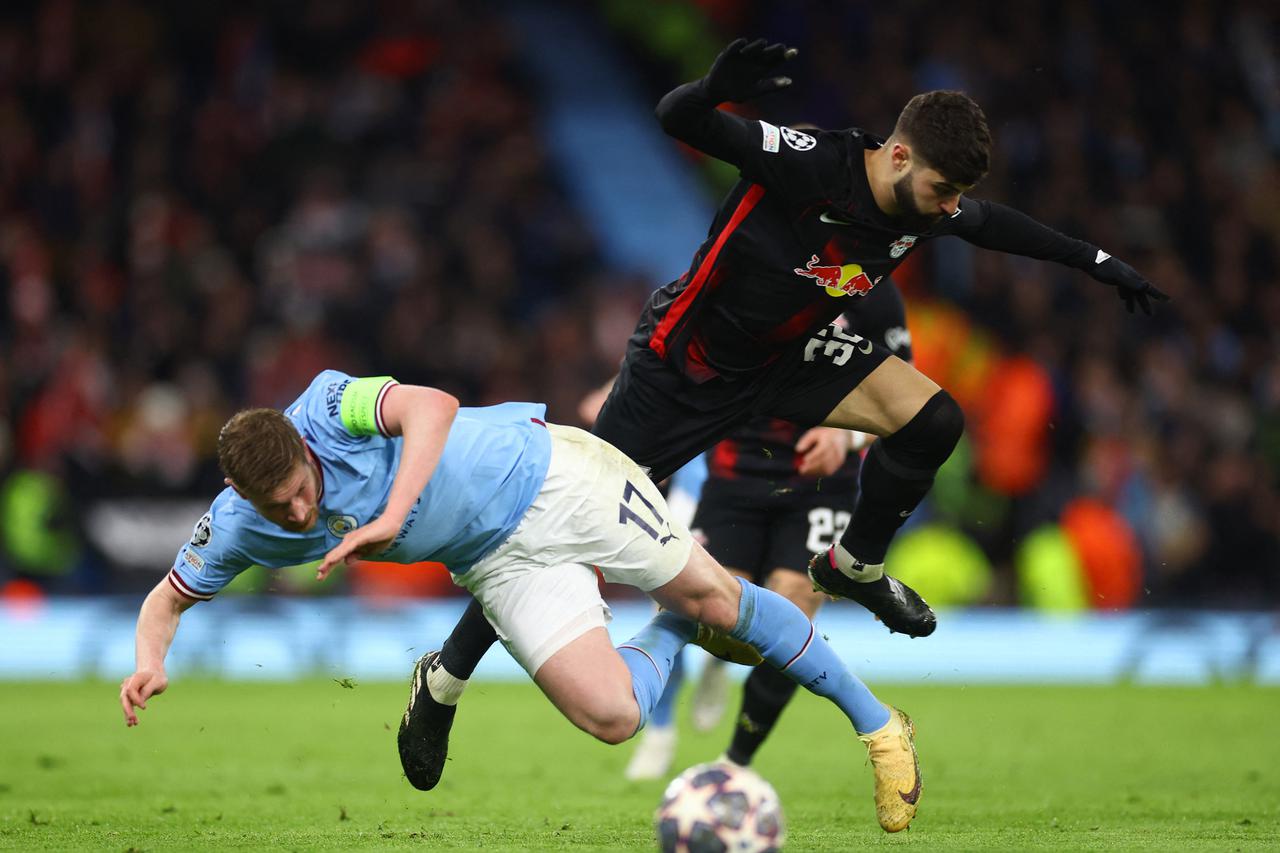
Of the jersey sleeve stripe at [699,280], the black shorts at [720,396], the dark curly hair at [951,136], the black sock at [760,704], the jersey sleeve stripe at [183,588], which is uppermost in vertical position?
the dark curly hair at [951,136]

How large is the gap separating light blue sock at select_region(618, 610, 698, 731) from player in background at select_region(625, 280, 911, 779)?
4.36 ft

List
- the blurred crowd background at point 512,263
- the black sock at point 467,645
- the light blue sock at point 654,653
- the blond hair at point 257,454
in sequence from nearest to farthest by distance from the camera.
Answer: the blond hair at point 257,454 < the light blue sock at point 654,653 < the black sock at point 467,645 < the blurred crowd background at point 512,263

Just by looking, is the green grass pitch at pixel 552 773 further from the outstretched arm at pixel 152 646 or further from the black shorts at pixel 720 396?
the black shorts at pixel 720 396

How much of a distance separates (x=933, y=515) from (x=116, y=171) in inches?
367

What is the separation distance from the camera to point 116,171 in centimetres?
1819

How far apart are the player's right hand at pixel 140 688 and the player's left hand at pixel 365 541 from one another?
1.00m

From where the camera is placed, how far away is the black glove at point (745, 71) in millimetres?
6109

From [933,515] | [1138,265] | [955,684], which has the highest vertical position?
[1138,265]

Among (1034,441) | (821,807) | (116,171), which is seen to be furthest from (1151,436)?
(116,171)

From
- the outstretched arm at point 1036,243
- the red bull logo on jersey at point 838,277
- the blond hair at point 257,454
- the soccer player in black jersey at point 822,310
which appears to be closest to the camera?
the blond hair at point 257,454

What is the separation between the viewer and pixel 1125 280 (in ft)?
23.9

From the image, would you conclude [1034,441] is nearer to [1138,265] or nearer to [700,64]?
[1138,265]

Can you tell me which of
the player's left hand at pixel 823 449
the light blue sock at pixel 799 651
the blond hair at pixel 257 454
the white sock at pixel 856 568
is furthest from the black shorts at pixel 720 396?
the blond hair at pixel 257 454

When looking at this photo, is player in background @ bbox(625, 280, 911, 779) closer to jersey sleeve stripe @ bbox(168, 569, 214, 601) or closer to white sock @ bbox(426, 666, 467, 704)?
white sock @ bbox(426, 666, 467, 704)
